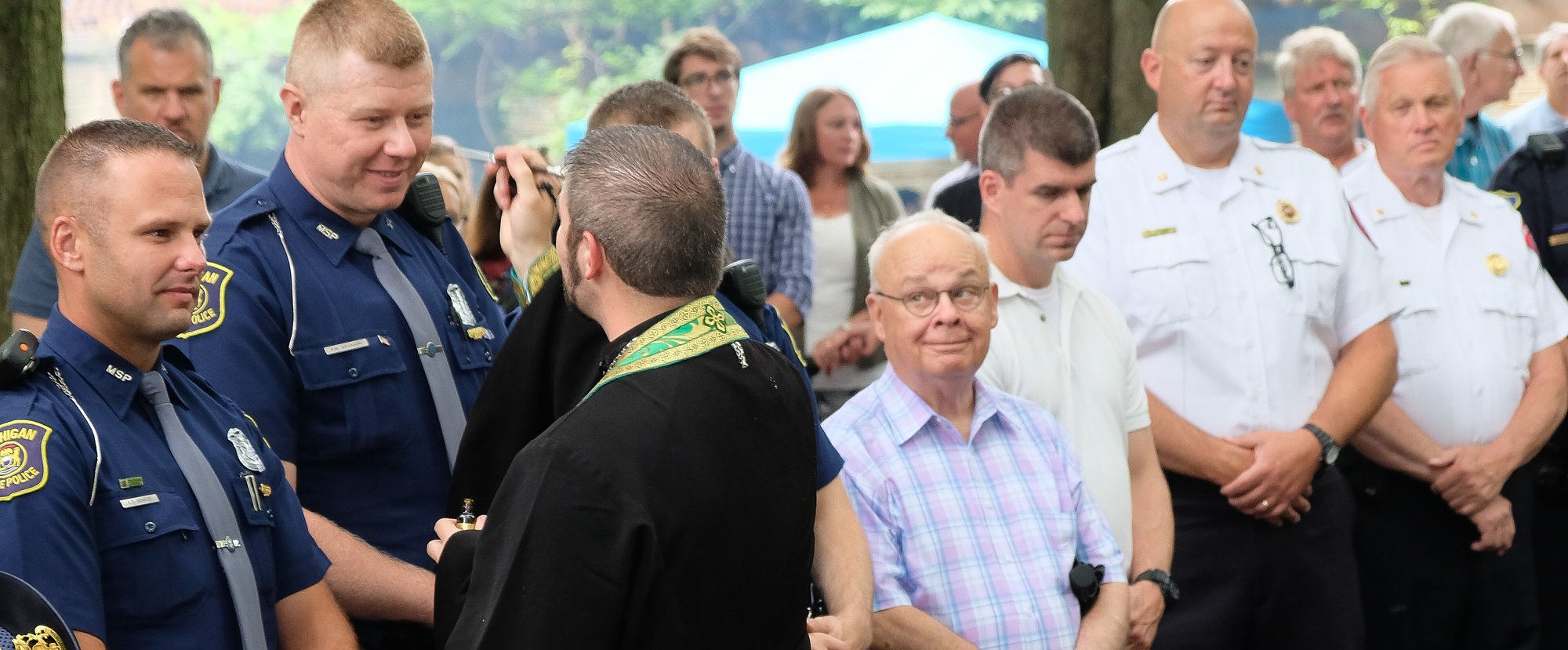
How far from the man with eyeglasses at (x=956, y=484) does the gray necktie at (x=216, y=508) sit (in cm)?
132

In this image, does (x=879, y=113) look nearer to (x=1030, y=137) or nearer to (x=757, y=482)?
(x=1030, y=137)

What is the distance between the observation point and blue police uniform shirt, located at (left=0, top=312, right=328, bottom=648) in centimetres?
208

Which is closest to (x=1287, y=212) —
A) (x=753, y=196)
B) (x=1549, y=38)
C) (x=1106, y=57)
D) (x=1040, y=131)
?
(x=1040, y=131)

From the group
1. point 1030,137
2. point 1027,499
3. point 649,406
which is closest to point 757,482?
point 649,406

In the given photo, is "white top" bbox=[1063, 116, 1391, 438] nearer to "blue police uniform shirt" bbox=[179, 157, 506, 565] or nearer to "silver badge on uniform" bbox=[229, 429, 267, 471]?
"blue police uniform shirt" bbox=[179, 157, 506, 565]

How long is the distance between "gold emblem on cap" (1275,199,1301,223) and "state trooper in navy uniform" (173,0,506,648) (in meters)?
2.30

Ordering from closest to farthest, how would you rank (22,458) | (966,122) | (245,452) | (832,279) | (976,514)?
(22,458) → (245,452) → (976,514) → (832,279) → (966,122)

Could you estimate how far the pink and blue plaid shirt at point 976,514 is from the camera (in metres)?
3.29

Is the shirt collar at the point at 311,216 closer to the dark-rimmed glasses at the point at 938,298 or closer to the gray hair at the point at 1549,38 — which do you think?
the dark-rimmed glasses at the point at 938,298

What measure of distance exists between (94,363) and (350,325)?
0.60 metres

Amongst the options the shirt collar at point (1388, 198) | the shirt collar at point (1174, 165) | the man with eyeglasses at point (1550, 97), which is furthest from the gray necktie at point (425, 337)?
the man with eyeglasses at point (1550, 97)

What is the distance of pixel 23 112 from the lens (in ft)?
13.8

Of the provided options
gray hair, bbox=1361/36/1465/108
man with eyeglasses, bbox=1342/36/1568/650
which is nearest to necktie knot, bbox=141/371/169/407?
man with eyeglasses, bbox=1342/36/1568/650

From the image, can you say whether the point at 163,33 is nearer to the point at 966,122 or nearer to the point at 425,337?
the point at 425,337
